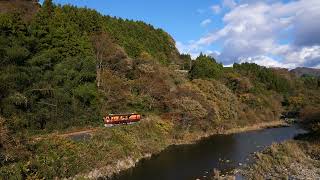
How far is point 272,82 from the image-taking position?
99.3 metres

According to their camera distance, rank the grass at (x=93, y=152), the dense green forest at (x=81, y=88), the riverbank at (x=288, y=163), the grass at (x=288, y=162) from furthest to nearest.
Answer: the dense green forest at (x=81, y=88) < the grass at (x=288, y=162) < the riverbank at (x=288, y=163) < the grass at (x=93, y=152)

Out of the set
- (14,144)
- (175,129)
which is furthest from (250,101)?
(14,144)

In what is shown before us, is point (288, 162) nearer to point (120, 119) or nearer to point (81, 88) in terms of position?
point (120, 119)

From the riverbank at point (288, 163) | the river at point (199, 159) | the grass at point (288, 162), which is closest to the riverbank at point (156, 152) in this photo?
the river at point (199, 159)

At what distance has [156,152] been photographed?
42.7 metres

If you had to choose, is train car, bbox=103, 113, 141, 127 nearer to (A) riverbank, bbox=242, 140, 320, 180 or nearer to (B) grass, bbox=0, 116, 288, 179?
(B) grass, bbox=0, 116, 288, 179

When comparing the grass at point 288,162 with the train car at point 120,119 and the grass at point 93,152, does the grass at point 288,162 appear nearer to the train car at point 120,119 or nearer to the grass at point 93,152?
the grass at point 93,152

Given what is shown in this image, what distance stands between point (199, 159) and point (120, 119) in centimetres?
950

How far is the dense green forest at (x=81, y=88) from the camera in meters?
31.7

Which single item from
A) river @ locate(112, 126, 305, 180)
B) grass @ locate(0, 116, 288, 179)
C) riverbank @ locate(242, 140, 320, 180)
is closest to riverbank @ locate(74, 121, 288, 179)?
grass @ locate(0, 116, 288, 179)

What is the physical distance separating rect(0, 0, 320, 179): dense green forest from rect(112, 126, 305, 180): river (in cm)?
415

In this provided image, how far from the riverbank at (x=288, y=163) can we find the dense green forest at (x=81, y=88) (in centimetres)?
545

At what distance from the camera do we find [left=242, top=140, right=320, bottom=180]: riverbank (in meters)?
31.1

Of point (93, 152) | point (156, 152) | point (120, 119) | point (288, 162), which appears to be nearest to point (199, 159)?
point (156, 152)
